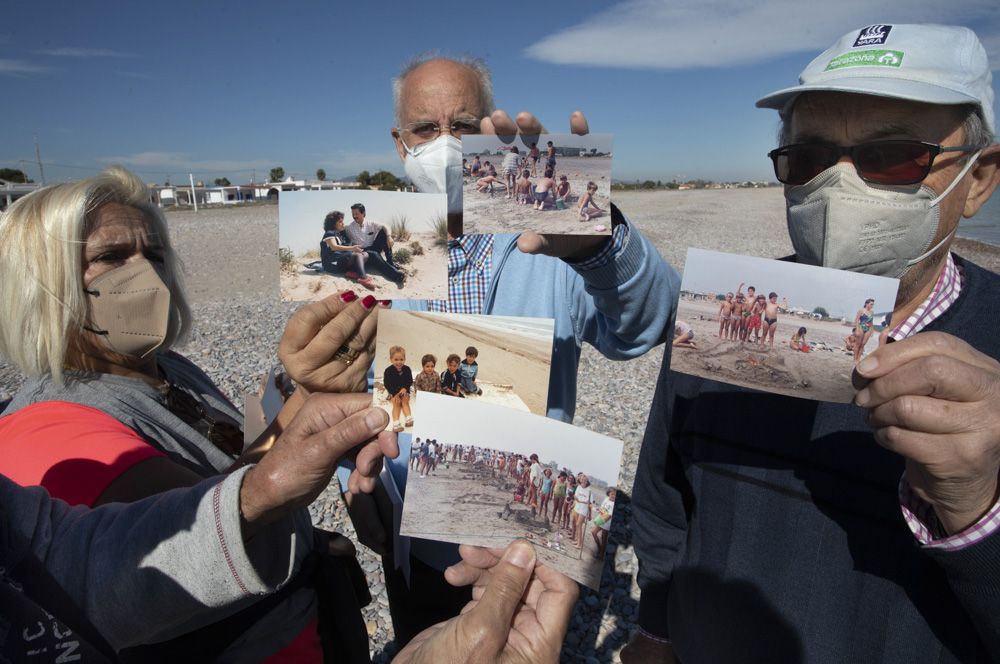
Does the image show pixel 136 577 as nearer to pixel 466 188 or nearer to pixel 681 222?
pixel 466 188

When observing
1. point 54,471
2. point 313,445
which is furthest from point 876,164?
point 54,471

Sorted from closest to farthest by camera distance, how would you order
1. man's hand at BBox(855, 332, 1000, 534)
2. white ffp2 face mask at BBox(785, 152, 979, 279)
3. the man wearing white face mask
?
man's hand at BBox(855, 332, 1000, 534), white ffp2 face mask at BBox(785, 152, 979, 279), the man wearing white face mask

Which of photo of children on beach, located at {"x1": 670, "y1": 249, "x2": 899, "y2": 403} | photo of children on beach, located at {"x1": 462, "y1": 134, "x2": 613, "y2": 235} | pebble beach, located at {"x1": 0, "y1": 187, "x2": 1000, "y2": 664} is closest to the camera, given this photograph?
photo of children on beach, located at {"x1": 670, "y1": 249, "x2": 899, "y2": 403}

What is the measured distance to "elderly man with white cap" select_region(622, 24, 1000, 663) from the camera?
1.43 metres

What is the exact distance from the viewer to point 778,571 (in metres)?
1.71

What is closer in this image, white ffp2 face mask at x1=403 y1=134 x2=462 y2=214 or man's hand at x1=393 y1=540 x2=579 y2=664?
man's hand at x1=393 y1=540 x2=579 y2=664

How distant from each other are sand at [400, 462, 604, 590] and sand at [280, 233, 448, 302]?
49 centimetres

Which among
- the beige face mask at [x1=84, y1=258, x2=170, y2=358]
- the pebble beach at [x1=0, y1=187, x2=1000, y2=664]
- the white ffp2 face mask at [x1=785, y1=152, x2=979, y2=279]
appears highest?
the white ffp2 face mask at [x1=785, y1=152, x2=979, y2=279]

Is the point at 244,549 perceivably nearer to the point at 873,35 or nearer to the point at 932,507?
the point at 932,507

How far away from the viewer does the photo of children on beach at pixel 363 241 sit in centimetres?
142

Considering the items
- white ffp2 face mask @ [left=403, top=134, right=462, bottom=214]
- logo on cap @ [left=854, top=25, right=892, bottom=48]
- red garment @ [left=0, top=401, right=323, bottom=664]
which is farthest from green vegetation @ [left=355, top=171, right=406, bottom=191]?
logo on cap @ [left=854, top=25, right=892, bottom=48]

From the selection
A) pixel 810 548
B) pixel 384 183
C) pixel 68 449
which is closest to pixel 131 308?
pixel 68 449

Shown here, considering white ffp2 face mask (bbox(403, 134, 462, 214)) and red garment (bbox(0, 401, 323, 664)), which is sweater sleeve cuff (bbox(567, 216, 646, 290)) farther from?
red garment (bbox(0, 401, 323, 664))

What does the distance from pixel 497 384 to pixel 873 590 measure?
52.4 inches
